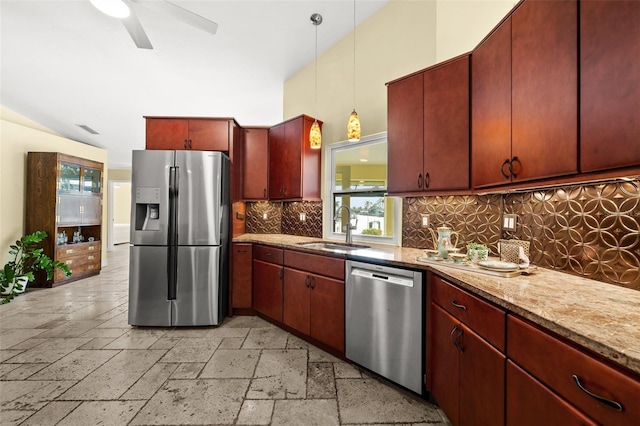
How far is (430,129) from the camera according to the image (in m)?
2.30

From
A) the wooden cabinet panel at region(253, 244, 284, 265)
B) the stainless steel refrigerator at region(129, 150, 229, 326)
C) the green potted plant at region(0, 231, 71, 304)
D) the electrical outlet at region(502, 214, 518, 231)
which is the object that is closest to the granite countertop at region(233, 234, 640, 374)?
the electrical outlet at region(502, 214, 518, 231)

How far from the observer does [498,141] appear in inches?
69.4

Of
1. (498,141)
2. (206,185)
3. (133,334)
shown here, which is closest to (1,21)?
(206,185)

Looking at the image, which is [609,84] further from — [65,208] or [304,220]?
[65,208]

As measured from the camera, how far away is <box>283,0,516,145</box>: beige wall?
245 cm

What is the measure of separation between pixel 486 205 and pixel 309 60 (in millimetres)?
2955

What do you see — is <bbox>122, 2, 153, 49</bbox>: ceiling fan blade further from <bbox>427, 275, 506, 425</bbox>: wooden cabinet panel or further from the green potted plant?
the green potted plant

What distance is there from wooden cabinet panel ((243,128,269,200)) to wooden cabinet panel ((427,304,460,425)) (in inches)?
107

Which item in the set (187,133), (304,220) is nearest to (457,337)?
(304,220)

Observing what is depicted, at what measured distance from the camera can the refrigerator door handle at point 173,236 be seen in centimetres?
308

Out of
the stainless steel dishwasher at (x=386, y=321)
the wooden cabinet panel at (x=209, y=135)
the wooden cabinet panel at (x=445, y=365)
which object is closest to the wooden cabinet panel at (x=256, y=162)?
the wooden cabinet panel at (x=209, y=135)

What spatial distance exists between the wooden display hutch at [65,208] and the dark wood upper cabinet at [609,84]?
6518 mm

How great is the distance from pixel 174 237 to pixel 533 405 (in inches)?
124

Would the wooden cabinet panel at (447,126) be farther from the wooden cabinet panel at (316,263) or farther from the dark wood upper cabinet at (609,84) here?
the wooden cabinet panel at (316,263)
